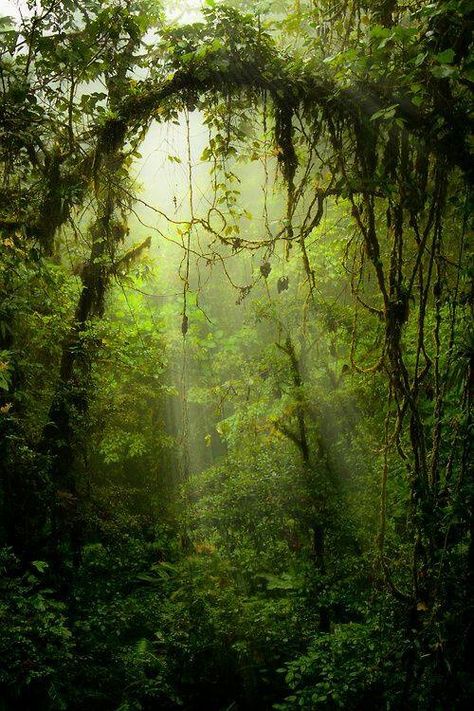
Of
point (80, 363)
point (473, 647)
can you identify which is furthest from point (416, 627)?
point (80, 363)

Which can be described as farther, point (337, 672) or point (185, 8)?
point (185, 8)

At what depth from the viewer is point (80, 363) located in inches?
270

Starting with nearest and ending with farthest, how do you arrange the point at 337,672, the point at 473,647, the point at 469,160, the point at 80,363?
the point at 469,160 < the point at 473,647 < the point at 337,672 < the point at 80,363

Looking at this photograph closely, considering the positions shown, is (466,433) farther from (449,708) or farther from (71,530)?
(71,530)

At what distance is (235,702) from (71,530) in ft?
10.0

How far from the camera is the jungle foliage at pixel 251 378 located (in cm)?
281

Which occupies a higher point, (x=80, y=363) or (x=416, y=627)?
(x=80, y=363)

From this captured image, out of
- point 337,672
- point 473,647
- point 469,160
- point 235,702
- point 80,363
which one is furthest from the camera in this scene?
point 80,363

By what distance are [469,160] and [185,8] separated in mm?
6244

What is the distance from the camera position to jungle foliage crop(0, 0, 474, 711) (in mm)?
2811

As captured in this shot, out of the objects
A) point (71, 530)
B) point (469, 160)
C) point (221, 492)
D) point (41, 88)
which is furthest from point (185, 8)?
point (71, 530)

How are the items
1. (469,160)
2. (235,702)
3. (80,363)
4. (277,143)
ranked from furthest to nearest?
(80,363)
(235,702)
(277,143)
(469,160)

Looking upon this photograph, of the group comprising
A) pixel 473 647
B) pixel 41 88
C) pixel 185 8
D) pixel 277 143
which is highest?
pixel 185 8

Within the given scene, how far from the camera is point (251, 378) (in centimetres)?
812
